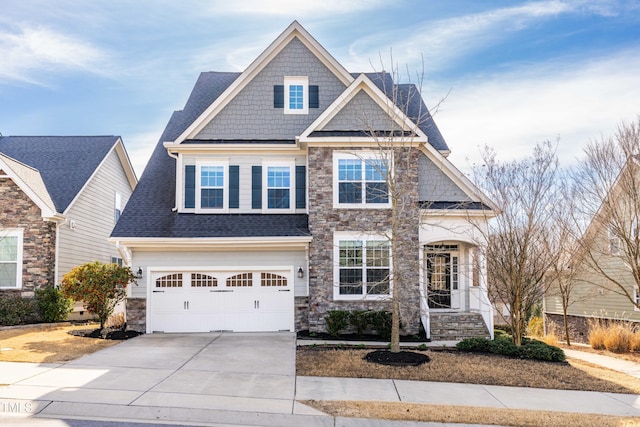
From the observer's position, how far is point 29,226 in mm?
18984

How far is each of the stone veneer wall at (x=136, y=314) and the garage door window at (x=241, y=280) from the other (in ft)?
9.02

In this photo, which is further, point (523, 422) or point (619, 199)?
point (619, 199)

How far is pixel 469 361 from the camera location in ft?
41.5

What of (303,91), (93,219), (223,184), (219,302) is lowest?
(219,302)

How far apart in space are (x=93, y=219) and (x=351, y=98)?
12770mm

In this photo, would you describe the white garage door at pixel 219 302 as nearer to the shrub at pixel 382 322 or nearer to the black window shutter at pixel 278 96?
the shrub at pixel 382 322

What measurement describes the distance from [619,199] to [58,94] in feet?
66.2

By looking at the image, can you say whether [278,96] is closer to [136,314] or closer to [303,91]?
[303,91]

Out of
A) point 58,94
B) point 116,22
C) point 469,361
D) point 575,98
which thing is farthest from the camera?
point 58,94

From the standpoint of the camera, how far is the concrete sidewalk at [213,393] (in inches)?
321

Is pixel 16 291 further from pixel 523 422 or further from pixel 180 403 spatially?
pixel 523 422

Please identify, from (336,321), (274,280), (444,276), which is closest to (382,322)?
(336,321)

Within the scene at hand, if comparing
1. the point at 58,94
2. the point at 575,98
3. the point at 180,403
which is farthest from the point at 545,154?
the point at 58,94

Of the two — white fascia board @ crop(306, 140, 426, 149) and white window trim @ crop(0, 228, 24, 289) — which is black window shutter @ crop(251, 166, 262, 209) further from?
white window trim @ crop(0, 228, 24, 289)
